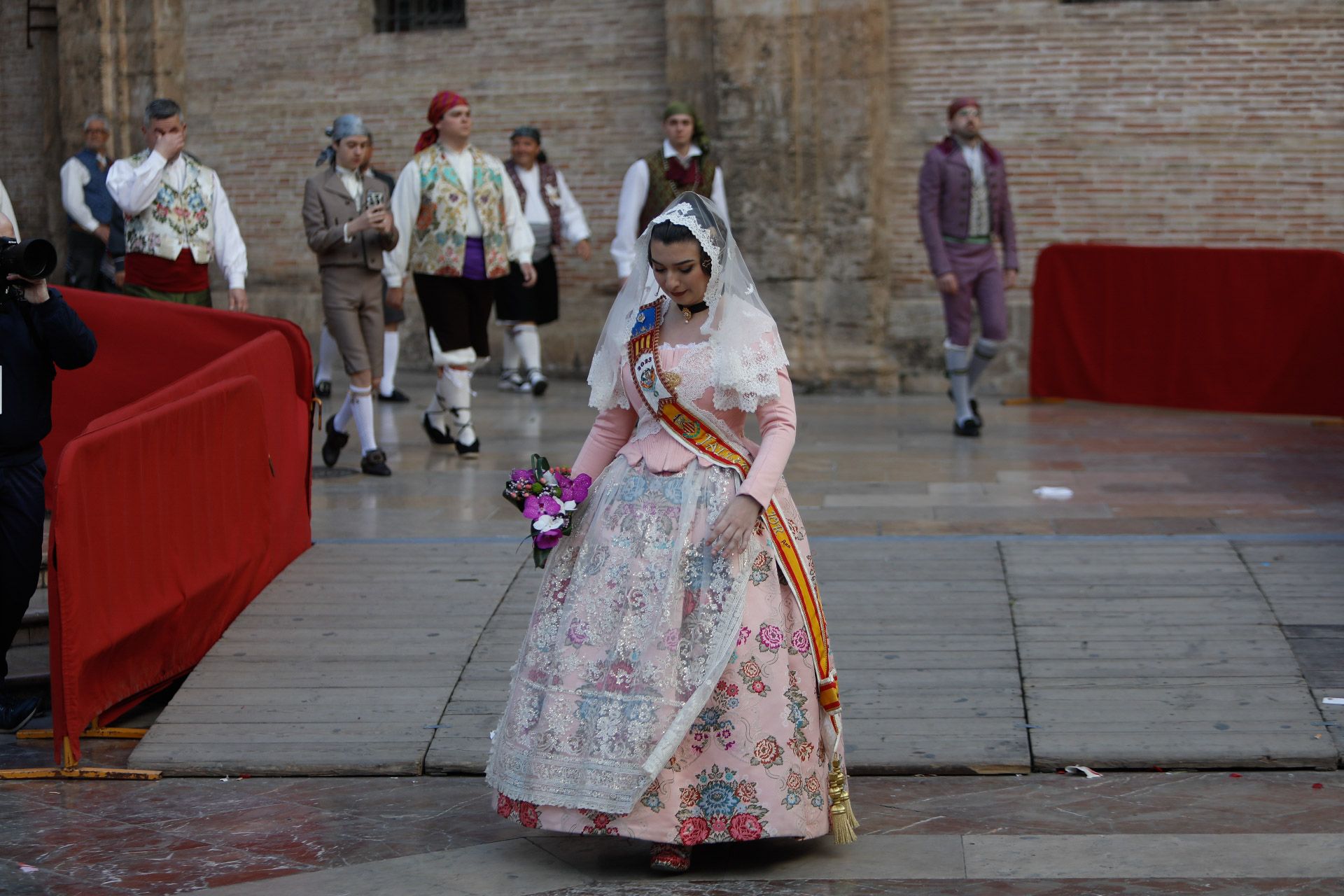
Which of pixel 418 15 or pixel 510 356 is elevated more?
pixel 418 15

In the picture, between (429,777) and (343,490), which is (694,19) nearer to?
(343,490)

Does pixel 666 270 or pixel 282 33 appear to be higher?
pixel 282 33

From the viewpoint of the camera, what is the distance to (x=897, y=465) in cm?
992

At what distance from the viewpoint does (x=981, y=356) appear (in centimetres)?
1129

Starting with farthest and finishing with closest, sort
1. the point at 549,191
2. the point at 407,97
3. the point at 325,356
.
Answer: the point at 407,97
the point at 549,191
the point at 325,356

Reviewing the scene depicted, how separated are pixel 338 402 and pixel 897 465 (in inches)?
188

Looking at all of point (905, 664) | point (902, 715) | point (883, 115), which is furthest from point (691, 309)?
point (883, 115)

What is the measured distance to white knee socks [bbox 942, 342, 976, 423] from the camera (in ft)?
36.2

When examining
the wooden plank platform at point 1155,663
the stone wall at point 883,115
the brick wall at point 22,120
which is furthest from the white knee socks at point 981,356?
the brick wall at point 22,120

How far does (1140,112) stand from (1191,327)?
2.08 m

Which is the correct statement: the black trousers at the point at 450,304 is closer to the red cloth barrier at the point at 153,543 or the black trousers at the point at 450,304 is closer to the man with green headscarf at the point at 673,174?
the man with green headscarf at the point at 673,174

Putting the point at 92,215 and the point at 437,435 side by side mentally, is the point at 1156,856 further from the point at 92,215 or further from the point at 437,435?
the point at 92,215

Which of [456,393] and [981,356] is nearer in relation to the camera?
[456,393]

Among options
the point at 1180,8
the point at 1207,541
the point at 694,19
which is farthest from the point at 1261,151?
the point at 1207,541
